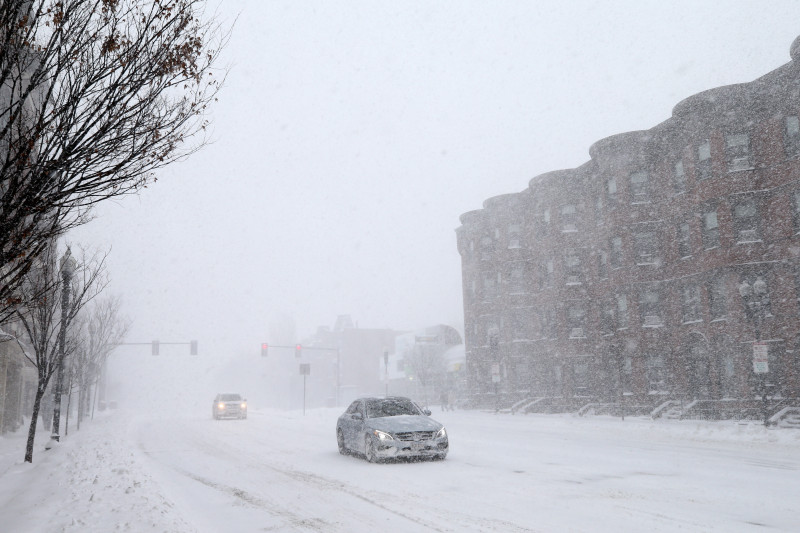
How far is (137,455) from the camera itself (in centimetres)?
1659

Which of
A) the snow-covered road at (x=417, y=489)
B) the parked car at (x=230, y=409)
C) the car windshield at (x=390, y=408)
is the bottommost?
the parked car at (x=230, y=409)

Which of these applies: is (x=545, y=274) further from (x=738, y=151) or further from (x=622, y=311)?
(x=738, y=151)

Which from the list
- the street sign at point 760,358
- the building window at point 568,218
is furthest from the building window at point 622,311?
the street sign at point 760,358

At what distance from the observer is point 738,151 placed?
29562mm

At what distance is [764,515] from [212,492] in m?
8.17

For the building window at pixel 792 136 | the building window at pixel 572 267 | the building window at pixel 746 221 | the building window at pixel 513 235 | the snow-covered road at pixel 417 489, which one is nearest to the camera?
the snow-covered road at pixel 417 489

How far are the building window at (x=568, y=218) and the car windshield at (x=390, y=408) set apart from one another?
29.9 meters

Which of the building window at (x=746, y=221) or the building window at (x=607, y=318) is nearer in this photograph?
the building window at (x=746, y=221)

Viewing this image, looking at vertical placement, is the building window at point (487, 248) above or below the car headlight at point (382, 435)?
above

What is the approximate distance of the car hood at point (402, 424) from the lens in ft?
44.6

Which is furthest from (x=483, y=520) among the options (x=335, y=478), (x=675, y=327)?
(x=675, y=327)

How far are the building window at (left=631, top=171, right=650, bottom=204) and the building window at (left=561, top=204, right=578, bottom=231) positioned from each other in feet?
21.9

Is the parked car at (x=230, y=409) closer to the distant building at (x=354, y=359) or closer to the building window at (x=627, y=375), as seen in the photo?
the building window at (x=627, y=375)

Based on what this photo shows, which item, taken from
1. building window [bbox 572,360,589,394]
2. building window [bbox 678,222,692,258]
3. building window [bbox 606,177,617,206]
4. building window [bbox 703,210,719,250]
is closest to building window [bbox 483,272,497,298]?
building window [bbox 572,360,589,394]
